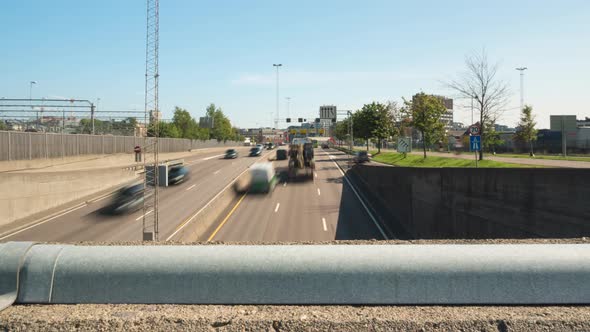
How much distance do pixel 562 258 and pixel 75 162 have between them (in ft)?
150

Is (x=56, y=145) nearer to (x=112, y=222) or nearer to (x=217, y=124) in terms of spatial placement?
(x=112, y=222)

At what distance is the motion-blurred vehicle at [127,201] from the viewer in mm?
35875

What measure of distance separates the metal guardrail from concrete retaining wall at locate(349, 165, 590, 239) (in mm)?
15070

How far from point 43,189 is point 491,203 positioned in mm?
33200

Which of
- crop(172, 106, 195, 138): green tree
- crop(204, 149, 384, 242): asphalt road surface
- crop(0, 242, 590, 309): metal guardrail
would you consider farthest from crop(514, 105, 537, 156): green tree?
crop(172, 106, 195, 138): green tree

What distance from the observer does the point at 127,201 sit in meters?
36.6

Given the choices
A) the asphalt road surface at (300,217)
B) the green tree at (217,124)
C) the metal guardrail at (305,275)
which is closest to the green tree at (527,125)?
the asphalt road surface at (300,217)

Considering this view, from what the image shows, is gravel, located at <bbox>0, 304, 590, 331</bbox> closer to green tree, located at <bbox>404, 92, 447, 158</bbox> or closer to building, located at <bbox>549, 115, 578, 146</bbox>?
building, located at <bbox>549, 115, 578, 146</bbox>

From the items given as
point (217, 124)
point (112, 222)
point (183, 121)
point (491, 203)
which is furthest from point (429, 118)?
point (217, 124)

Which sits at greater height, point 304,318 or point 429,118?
point 429,118

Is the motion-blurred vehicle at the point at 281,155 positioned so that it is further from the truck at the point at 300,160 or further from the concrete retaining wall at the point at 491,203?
the concrete retaining wall at the point at 491,203

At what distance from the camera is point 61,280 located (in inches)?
138

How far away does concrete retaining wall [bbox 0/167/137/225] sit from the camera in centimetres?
2884

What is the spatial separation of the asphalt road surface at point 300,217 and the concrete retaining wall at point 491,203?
363 cm
